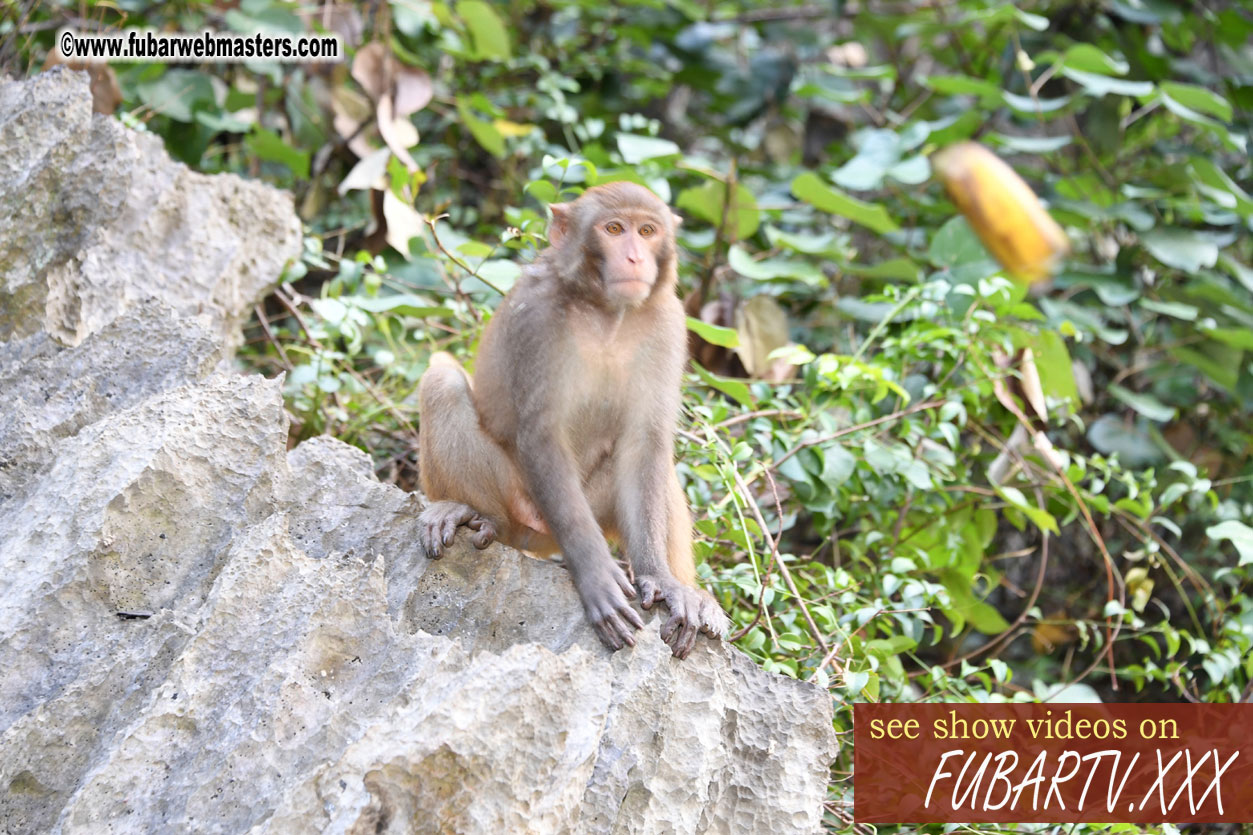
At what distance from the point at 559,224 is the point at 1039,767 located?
2.48m

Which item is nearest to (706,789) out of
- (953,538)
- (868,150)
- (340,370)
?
(953,538)

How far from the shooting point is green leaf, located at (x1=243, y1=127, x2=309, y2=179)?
6.23 m

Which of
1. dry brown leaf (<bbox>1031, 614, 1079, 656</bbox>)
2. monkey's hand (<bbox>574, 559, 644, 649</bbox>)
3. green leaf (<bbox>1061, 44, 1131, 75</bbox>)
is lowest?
dry brown leaf (<bbox>1031, 614, 1079, 656</bbox>)

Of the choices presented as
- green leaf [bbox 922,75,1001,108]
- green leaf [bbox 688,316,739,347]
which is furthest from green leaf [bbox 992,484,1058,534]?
green leaf [bbox 922,75,1001,108]

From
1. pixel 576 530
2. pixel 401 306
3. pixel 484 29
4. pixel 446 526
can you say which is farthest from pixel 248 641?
pixel 484 29

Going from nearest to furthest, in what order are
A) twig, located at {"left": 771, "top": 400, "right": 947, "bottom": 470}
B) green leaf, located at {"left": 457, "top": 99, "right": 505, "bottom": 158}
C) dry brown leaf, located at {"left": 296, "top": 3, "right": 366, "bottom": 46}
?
twig, located at {"left": 771, "top": 400, "right": 947, "bottom": 470} < green leaf, located at {"left": 457, "top": 99, "right": 505, "bottom": 158} < dry brown leaf, located at {"left": 296, "top": 3, "right": 366, "bottom": 46}

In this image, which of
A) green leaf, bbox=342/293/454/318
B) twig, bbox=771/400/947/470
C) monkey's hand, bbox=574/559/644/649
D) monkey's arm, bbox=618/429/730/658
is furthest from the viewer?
green leaf, bbox=342/293/454/318

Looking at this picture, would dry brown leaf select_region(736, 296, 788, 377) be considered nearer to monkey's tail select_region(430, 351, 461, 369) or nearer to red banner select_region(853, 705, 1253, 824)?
monkey's tail select_region(430, 351, 461, 369)

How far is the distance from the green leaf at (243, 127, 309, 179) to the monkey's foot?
328cm

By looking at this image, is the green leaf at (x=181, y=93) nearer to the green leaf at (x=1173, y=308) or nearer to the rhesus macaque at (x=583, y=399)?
the rhesus macaque at (x=583, y=399)

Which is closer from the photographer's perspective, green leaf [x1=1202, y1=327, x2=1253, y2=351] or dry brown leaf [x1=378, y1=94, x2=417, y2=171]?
dry brown leaf [x1=378, y1=94, x2=417, y2=171]

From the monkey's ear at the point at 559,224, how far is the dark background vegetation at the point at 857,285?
0.69 meters

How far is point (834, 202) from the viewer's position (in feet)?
18.9

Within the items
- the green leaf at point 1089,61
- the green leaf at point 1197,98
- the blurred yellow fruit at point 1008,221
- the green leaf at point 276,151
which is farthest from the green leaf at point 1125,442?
the green leaf at point 276,151
